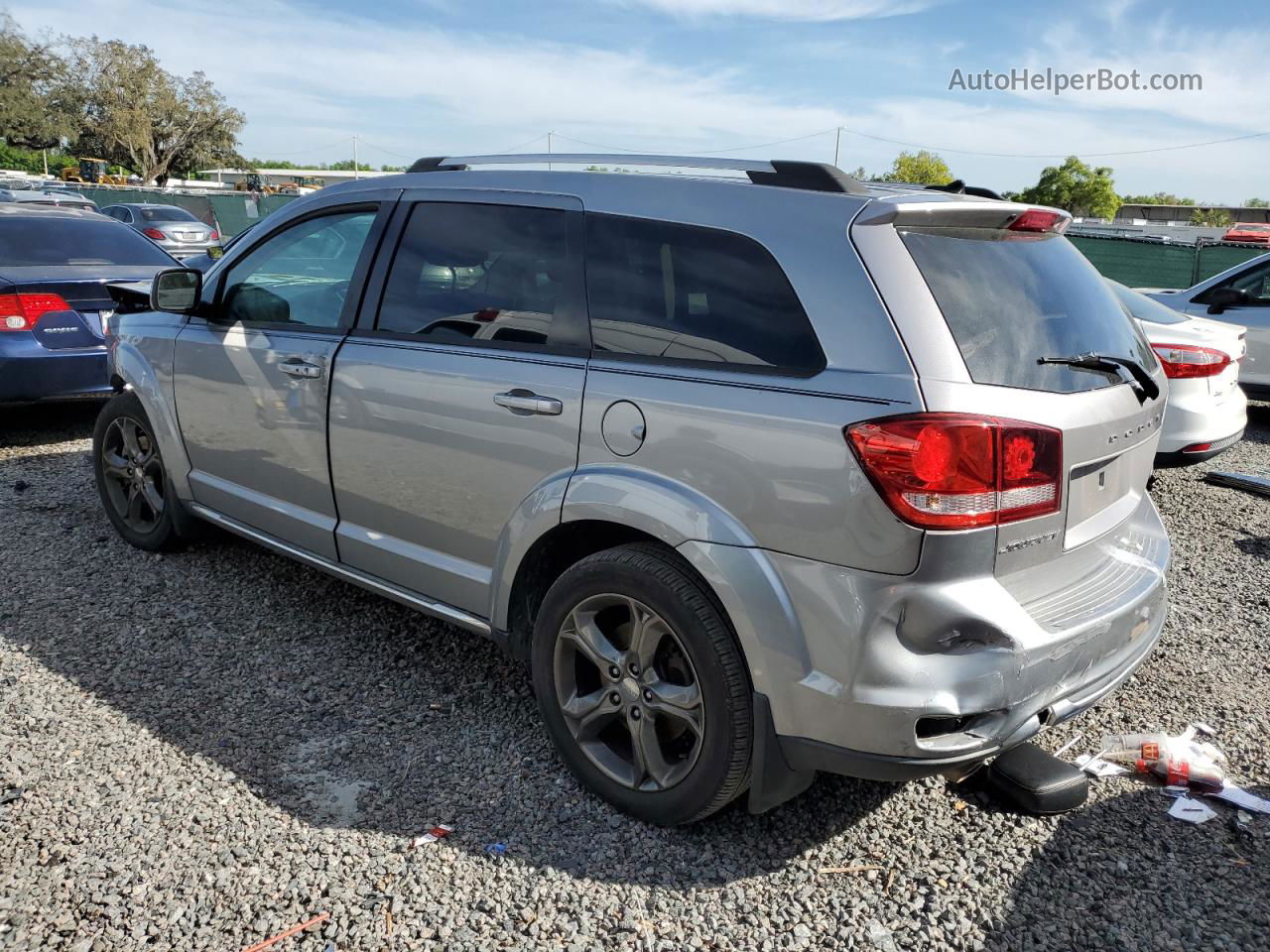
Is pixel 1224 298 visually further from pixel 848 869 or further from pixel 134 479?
pixel 134 479

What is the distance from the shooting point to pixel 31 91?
7875cm

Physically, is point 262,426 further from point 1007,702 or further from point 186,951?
point 1007,702

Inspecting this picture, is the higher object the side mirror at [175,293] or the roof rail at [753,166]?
the roof rail at [753,166]

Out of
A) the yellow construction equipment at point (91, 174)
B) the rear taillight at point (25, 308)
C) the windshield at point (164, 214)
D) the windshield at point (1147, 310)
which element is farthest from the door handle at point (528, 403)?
the yellow construction equipment at point (91, 174)

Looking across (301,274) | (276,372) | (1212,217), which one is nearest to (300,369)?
(276,372)

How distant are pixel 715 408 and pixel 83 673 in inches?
108

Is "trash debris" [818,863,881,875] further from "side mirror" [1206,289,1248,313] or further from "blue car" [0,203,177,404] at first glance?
"side mirror" [1206,289,1248,313]

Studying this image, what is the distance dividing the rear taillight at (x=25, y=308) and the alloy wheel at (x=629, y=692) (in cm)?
561

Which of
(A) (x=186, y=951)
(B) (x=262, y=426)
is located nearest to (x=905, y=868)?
(A) (x=186, y=951)

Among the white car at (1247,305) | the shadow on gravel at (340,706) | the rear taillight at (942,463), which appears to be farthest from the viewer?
the white car at (1247,305)

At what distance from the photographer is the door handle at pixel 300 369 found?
12.1 feet

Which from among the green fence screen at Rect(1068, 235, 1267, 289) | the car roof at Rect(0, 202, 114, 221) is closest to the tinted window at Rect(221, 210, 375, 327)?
the car roof at Rect(0, 202, 114, 221)

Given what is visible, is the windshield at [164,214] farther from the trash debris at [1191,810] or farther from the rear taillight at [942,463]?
the trash debris at [1191,810]

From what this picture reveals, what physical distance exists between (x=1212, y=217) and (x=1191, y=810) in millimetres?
84553
